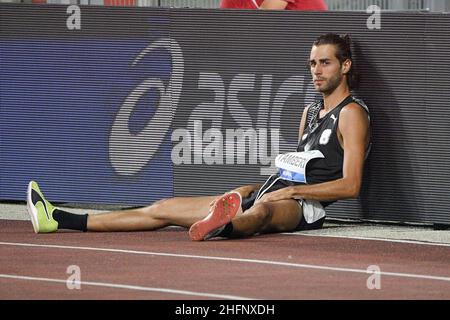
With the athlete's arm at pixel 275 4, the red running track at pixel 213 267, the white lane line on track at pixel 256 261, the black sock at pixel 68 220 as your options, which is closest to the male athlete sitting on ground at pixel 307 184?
the black sock at pixel 68 220

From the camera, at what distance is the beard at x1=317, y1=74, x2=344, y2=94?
33.2 feet

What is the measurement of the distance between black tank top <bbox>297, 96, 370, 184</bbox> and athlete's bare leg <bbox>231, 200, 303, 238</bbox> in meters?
0.30

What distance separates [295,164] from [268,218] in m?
0.56

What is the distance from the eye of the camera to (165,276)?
26.0ft

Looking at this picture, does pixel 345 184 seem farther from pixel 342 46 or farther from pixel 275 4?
pixel 275 4

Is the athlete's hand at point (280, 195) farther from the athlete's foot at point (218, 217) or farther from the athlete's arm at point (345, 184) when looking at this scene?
the athlete's foot at point (218, 217)

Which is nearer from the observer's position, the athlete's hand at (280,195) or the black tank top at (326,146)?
the athlete's hand at (280,195)

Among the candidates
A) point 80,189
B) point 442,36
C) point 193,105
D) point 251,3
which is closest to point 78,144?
point 80,189

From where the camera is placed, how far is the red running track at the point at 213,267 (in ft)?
24.1

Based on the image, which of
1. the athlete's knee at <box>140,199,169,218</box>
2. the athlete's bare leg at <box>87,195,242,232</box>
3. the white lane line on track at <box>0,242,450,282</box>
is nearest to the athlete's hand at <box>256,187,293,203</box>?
the athlete's bare leg at <box>87,195,242,232</box>

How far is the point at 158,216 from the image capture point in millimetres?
9984

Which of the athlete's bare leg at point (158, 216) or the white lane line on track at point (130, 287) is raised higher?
the athlete's bare leg at point (158, 216)

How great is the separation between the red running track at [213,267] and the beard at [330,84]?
1106 millimetres

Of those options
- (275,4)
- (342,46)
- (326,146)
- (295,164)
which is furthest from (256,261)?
(275,4)
